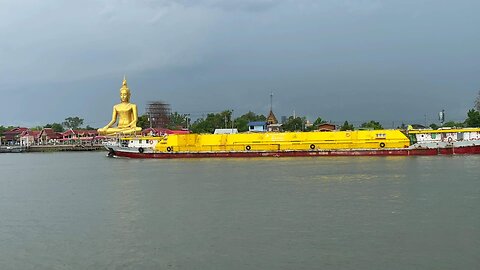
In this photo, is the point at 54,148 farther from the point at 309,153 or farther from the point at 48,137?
the point at 309,153

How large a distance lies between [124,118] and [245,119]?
37884 mm

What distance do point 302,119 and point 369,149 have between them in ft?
148

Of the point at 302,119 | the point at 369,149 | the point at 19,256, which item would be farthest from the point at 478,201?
the point at 302,119

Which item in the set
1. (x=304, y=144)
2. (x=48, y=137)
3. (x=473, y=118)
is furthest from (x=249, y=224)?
(x=48, y=137)

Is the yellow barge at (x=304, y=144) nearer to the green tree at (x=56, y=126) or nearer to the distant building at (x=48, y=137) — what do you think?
the distant building at (x=48, y=137)

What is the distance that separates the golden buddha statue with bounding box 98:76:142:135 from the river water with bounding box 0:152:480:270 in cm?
3526

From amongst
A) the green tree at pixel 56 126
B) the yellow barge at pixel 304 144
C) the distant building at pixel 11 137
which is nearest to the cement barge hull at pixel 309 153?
the yellow barge at pixel 304 144

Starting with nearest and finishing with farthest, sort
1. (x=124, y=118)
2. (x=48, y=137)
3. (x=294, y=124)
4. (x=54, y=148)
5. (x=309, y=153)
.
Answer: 1. (x=309, y=153)
2. (x=124, y=118)
3. (x=54, y=148)
4. (x=294, y=124)
5. (x=48, y=137)

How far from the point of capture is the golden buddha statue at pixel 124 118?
195 feet

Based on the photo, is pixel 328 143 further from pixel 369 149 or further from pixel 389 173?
pixel 389 173

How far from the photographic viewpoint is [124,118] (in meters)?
59.8

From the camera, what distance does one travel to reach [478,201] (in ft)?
→ 54.7

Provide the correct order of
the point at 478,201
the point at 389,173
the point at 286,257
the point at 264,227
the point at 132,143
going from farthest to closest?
the point at 132,143, the point at 389,173, the point at 478,201, the point at 264,227, the point at 286,257

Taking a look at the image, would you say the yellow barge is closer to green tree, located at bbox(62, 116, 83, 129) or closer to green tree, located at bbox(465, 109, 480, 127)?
green tree, located at bbox(465, 109, 480, 127)
